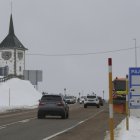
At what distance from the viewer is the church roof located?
158000 millimetres

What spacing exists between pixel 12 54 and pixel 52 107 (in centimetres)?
11842

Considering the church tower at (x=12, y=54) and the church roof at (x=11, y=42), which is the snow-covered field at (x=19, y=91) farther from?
the church roof at (x=11, y=42)

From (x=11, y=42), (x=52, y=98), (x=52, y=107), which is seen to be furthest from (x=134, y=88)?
(x=11, y=42)

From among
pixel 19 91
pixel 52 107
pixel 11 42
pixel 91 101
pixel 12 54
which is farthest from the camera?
pixel 11 42

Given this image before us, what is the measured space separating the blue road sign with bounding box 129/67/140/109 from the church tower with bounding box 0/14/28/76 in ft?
417

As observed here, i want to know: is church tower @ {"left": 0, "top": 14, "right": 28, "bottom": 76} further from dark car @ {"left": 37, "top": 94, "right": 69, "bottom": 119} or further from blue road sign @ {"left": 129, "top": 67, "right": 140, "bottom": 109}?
blue road sign @ {"left": 129, "top": 67, "right": 140, "bottom": 109}

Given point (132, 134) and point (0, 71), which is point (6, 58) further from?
point (132, 134)

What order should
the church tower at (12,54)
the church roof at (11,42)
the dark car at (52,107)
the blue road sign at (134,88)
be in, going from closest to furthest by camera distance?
1. the blue road sign at (134,88)
2. the dark car at (52,107)
3. the church tower at (12,54)
4. the church roof at (11,42)

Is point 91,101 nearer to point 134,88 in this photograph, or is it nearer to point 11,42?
point 134,88

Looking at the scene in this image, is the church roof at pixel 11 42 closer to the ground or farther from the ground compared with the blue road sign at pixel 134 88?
farther from the ground

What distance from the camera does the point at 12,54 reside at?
15625 centimetres

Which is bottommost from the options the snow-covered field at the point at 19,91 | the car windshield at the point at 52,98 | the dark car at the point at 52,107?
the dark car at the point at 52,107

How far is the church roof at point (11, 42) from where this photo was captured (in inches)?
6220

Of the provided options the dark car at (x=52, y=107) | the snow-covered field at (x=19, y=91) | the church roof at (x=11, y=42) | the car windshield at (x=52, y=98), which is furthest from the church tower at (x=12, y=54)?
the dark car at (x=52, y=107)
